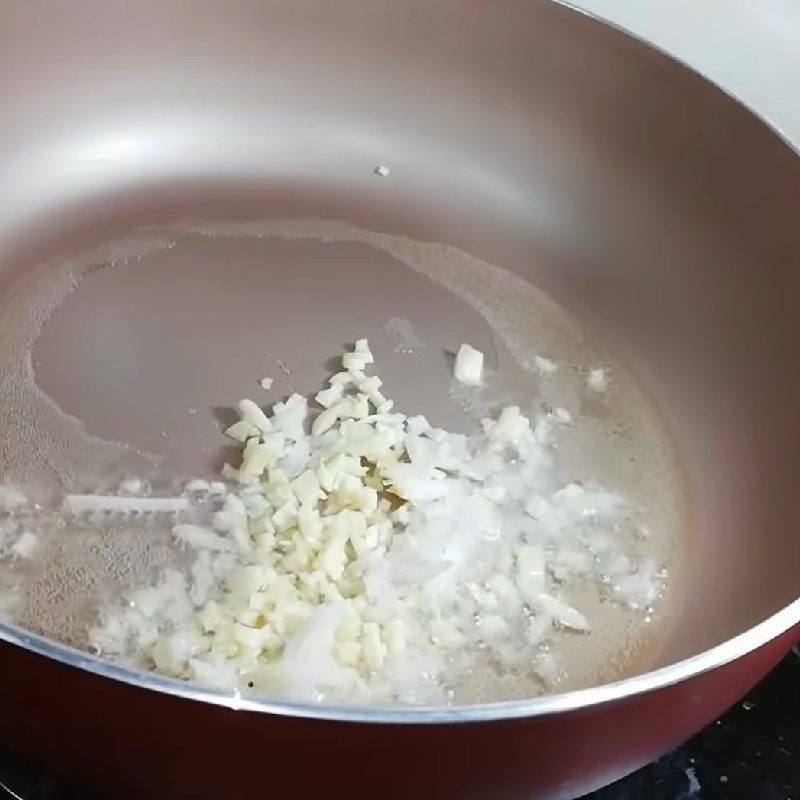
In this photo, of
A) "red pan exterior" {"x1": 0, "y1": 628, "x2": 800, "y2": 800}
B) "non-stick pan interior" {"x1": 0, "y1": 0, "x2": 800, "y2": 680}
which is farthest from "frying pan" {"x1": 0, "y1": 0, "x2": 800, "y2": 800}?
"red pan exterior" {"x1": 0, "y1": 628, "x2": 800, "y2": 800}

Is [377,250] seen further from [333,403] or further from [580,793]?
[580,793]

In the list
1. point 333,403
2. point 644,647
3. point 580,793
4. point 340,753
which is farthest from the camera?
point 333,403

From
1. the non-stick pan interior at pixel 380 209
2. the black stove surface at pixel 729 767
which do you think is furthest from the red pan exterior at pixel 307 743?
the non-stick pan interior at pixel 380 209

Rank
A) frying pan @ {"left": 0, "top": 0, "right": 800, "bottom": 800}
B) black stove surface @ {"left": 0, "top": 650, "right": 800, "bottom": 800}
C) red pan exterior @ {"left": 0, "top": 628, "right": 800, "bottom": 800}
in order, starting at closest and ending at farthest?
red pan exterior @ {"left": 0, "top": 628, "right": 800, "bottom": 800}, black stove surface @ {"left": 0, "top": 650, "right": 800, "bottom": 800}, frying pan @ {"left": 0, "top": 0, "right": 800, "bottom": 800}

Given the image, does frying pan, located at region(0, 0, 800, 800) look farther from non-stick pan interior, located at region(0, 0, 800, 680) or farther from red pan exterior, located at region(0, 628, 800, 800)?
red pan exterior, located at region(0, 628, 800, 800)

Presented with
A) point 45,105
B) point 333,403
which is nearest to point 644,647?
point 333,403

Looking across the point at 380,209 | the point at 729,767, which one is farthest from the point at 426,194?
the point at 729,767

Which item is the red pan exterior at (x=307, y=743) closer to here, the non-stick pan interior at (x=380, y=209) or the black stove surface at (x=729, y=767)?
the black stove surface at (x=729, y=767)
